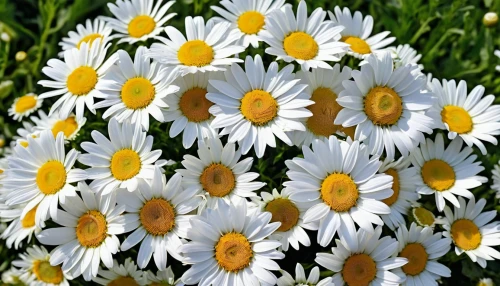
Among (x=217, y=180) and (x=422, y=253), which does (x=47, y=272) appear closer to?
(x=217, y=180)

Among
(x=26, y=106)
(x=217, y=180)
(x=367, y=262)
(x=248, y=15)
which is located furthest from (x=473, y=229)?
(x=26, y=106)

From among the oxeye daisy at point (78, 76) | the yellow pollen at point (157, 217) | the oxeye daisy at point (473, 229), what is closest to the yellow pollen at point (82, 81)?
the oxeye daisy at point (78, 76)

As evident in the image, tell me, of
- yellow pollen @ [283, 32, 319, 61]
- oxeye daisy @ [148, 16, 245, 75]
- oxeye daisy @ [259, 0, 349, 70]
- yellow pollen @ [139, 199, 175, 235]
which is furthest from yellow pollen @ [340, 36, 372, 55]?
yellow pollen @ [139, 199, 175, 235]

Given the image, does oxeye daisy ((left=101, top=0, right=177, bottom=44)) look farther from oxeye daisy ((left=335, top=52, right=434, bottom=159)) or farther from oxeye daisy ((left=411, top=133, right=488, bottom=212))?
oxeye daisy ((left=411, top=133, right=488, bottom=212))

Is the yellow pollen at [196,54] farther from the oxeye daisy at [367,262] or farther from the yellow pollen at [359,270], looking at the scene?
the yellow pollen at [359,270]

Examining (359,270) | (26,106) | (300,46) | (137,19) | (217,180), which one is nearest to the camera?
(359,270)

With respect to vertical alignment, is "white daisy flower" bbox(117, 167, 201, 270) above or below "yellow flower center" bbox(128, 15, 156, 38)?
below
